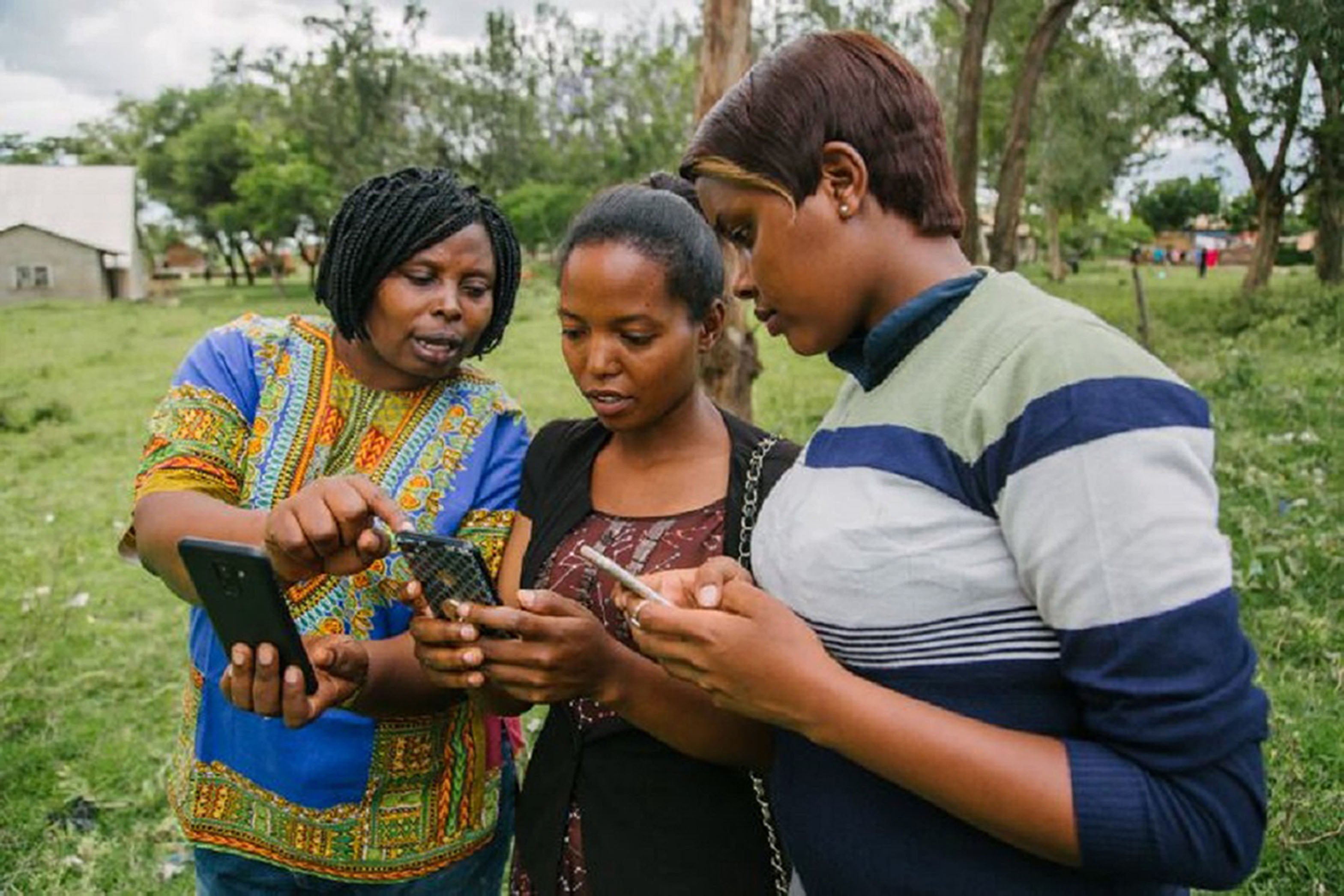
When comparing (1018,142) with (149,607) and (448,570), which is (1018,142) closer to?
(149,607)

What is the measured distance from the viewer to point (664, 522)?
1.84 m

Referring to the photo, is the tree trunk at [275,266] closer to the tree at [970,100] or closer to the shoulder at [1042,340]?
the tree at [970,100]

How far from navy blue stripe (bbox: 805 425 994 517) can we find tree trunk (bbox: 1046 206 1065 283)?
120ft

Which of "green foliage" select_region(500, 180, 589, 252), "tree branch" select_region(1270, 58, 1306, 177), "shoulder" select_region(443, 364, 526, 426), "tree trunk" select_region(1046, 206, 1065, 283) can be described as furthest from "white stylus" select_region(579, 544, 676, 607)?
"tree trunk" select_region(1046, 206, 1065, 283)

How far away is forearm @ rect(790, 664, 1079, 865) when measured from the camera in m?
1.12

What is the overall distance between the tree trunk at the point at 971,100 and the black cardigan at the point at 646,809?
9280mm

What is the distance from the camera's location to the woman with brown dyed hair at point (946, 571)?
1.04m

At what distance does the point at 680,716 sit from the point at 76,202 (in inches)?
1578

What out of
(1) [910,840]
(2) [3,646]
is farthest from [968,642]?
(2) [3,646]

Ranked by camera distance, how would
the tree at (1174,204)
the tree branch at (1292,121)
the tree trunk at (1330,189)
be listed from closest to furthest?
the tree branch at (1292,121) → the tree trunk at (1330,189) → the tree at (1174,204)

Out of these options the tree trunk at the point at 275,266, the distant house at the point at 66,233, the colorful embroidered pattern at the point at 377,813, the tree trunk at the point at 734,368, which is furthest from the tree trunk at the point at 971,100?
the distant house at the point at 66,233

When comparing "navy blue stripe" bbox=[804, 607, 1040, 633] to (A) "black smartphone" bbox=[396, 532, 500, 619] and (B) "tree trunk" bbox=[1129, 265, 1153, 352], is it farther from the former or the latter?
(B) "tree trunk" bbox=[1129, 265, 1153, 352]

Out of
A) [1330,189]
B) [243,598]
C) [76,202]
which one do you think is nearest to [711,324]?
[243,598]

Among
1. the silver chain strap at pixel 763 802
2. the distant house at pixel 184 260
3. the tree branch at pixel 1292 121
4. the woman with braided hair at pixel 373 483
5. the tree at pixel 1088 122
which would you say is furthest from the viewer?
the distant house at pixel 184 260
